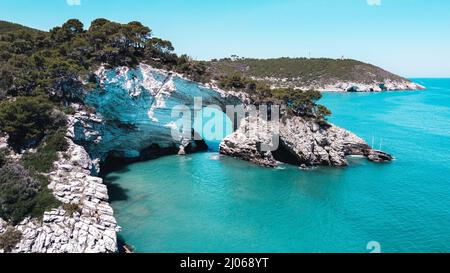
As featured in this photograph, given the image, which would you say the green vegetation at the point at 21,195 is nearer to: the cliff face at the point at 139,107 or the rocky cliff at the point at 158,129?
the rocky cliff at the point at 158,129

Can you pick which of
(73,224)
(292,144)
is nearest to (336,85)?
(292,144)

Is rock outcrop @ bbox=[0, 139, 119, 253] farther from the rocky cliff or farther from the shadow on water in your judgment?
the shadow on water

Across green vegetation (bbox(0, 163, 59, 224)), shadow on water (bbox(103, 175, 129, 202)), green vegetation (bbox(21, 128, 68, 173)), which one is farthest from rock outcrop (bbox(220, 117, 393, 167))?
green vegetation (bbox(0, 163, 59, 224))

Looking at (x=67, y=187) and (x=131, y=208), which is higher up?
(x=67, y=187)

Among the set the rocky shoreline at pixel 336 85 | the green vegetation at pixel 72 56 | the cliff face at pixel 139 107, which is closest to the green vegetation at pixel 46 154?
the green vegetation at pixel 72 56

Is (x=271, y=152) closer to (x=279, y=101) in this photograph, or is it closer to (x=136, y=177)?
(x=279, y=101)

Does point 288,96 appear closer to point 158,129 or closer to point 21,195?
point 158,129

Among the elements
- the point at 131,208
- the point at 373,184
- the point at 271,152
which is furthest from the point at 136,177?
the point at 373,184
